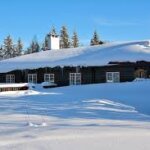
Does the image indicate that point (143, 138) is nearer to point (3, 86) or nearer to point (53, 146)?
point (53, 146)

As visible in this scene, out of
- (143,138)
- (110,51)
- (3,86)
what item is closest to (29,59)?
(110,51)

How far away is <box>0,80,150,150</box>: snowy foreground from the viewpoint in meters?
8.33

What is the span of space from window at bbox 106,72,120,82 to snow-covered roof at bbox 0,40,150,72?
1361 mm

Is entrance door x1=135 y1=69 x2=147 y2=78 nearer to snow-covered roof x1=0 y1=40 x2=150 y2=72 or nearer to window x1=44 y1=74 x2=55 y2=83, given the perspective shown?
snow-covered roof x1=0 y1=40 x2=150 y2=72

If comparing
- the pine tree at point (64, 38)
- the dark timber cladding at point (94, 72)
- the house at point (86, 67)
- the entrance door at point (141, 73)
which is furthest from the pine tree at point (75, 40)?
the entrance door at point (141, 73)

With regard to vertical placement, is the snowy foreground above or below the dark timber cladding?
below

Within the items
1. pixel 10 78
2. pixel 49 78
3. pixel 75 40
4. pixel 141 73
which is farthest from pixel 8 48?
pixel 141 73

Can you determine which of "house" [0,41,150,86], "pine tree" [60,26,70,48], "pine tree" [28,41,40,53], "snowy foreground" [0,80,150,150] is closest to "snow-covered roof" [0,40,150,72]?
"house" [0,41,150,86]

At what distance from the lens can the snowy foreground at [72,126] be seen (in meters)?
8.33

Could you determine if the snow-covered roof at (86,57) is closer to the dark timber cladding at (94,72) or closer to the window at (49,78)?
the dark timber cladding at (94,72)

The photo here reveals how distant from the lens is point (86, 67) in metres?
32.5

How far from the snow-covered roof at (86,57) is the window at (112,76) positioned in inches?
53.6

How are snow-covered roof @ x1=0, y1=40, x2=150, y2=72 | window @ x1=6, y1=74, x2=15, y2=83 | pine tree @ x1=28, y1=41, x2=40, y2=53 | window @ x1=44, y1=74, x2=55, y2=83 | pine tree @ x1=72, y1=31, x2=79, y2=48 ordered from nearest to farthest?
snow-covered roof @ x1=0, y1=40, x2=150, y2=72 < window @ x1=44, y1=74, x2=55, y2=83 < window @ x1=6, y1=74, x2=15, y2=83 < pine tree @ x1=72, y1=31, x2=79, y2=48 < pine tree @ x1=28, y1=41, x2=40, y2=53

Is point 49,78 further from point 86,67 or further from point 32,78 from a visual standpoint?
point 86,67
